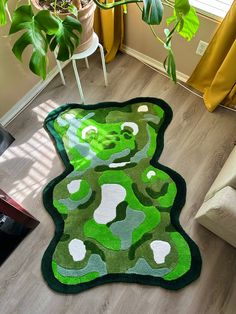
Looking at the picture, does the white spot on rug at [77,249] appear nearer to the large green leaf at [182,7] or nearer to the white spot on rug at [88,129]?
the white spot on rug at [88,129]

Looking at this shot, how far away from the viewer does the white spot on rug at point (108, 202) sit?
158 centimetres

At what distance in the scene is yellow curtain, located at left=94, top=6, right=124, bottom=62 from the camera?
5.98ft

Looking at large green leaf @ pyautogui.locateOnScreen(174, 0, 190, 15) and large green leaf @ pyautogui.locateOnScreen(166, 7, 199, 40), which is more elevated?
large green leaf @ pyautogui.locateOnScreen(174, 0, 190, 15)

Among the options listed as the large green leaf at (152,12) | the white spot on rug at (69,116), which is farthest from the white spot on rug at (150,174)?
the large green leaf at (152,12)

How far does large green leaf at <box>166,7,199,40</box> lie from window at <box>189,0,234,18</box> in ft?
1.26

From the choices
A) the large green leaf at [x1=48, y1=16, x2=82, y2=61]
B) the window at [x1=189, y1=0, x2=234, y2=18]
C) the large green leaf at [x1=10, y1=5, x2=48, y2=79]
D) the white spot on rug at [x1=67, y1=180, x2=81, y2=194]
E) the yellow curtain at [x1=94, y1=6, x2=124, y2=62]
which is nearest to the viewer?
the large green leaf at [x1=10, y1=5, x2=48, y2=79]

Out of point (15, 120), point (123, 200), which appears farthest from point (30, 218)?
point (15, 120)

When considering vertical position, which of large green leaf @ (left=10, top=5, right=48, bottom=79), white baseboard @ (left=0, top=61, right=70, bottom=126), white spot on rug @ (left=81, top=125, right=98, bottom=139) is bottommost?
white spot on rug @ (left=81, top=125, right=98, bottom=139)

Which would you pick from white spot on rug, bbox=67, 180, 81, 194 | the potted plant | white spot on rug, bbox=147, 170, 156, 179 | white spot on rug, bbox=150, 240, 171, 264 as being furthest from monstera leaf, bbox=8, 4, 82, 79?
white spot on rug, bbox=150, 240, 171, 264

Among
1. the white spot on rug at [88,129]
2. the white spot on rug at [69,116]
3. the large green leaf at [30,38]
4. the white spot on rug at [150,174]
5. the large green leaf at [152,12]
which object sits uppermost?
the large green leaf at [30,38]

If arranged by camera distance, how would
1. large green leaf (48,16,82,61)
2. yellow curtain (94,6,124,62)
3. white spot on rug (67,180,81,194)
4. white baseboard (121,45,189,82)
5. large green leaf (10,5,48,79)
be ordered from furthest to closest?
white baseboard (121,45,189,82), yellow curtain (94,6,124,62), white spot on rug (67,180,81,194), large green leaf (48,16,82,61), large green leaf (10,5,48,79)

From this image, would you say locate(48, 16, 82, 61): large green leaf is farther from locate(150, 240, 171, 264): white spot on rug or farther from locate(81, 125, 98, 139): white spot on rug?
locate(150, 240, 171, 264): white spot on rug

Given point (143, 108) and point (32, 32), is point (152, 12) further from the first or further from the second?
point (143, 108)

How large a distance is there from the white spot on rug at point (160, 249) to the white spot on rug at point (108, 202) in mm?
266
